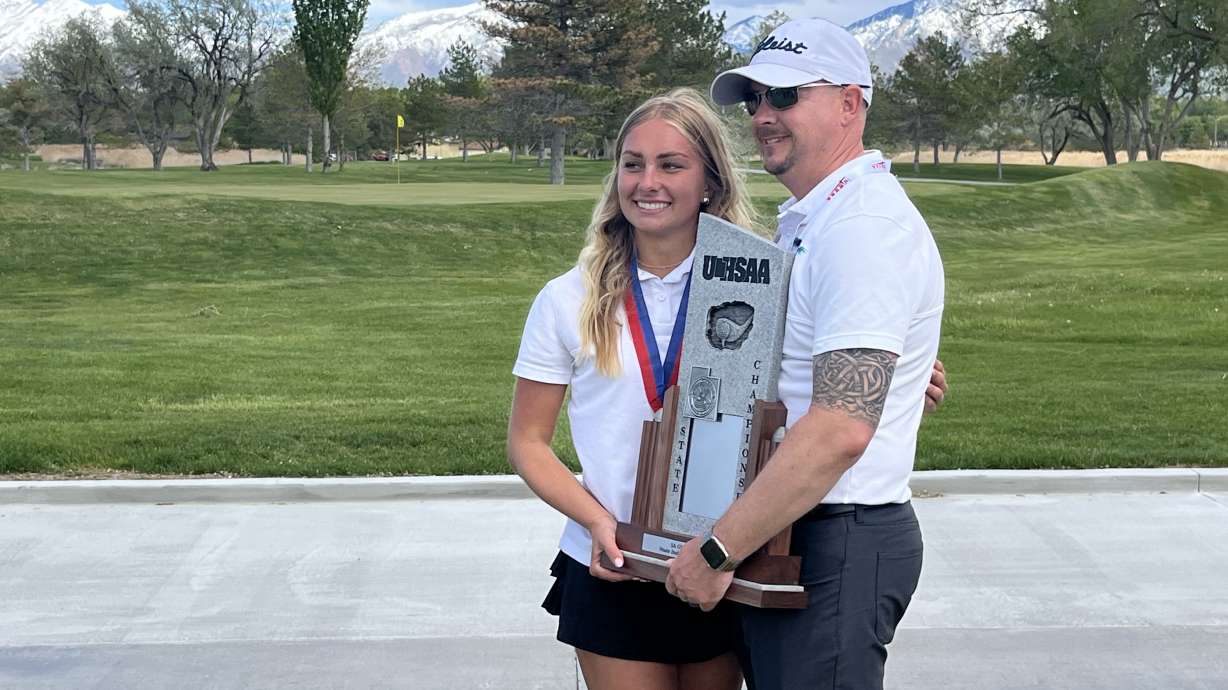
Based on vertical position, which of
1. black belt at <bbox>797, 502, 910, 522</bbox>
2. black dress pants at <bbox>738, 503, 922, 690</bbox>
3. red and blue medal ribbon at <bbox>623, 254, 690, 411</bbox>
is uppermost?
red and blue medal ribbon at <bbox>623, 254, 690, 411</bbox>

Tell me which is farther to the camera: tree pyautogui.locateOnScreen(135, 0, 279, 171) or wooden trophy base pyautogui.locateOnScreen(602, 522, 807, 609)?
tree pyautogui.locateOnScreen(135, 0, 279, 171)

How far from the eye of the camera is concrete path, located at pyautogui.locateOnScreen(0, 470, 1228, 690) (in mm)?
4574

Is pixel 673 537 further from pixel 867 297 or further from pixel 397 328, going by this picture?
pixel 397 328

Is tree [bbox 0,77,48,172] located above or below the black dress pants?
above

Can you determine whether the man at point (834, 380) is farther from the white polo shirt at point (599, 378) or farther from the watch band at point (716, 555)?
the white polo shirt at point (599, 378)

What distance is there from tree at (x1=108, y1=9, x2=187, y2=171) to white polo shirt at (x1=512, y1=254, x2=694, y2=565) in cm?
7429

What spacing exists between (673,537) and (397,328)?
13.4 m

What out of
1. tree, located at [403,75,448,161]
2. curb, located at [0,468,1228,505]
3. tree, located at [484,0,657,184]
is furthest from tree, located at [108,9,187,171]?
curb, located at [0,468,1228,505]

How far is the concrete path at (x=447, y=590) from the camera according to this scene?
457 cm

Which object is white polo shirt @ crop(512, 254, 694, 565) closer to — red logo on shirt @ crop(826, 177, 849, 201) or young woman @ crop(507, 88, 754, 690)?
young woman @ crop(507, 88, 754, 690)

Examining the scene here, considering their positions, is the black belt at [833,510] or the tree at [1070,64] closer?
the black belt at [833,510]

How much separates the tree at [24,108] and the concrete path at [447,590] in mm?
79149

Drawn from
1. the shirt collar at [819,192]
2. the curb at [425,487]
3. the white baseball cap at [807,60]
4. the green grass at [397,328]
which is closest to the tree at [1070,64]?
the green grass at [397,328]

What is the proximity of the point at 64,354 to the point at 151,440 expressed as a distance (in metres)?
5.38
